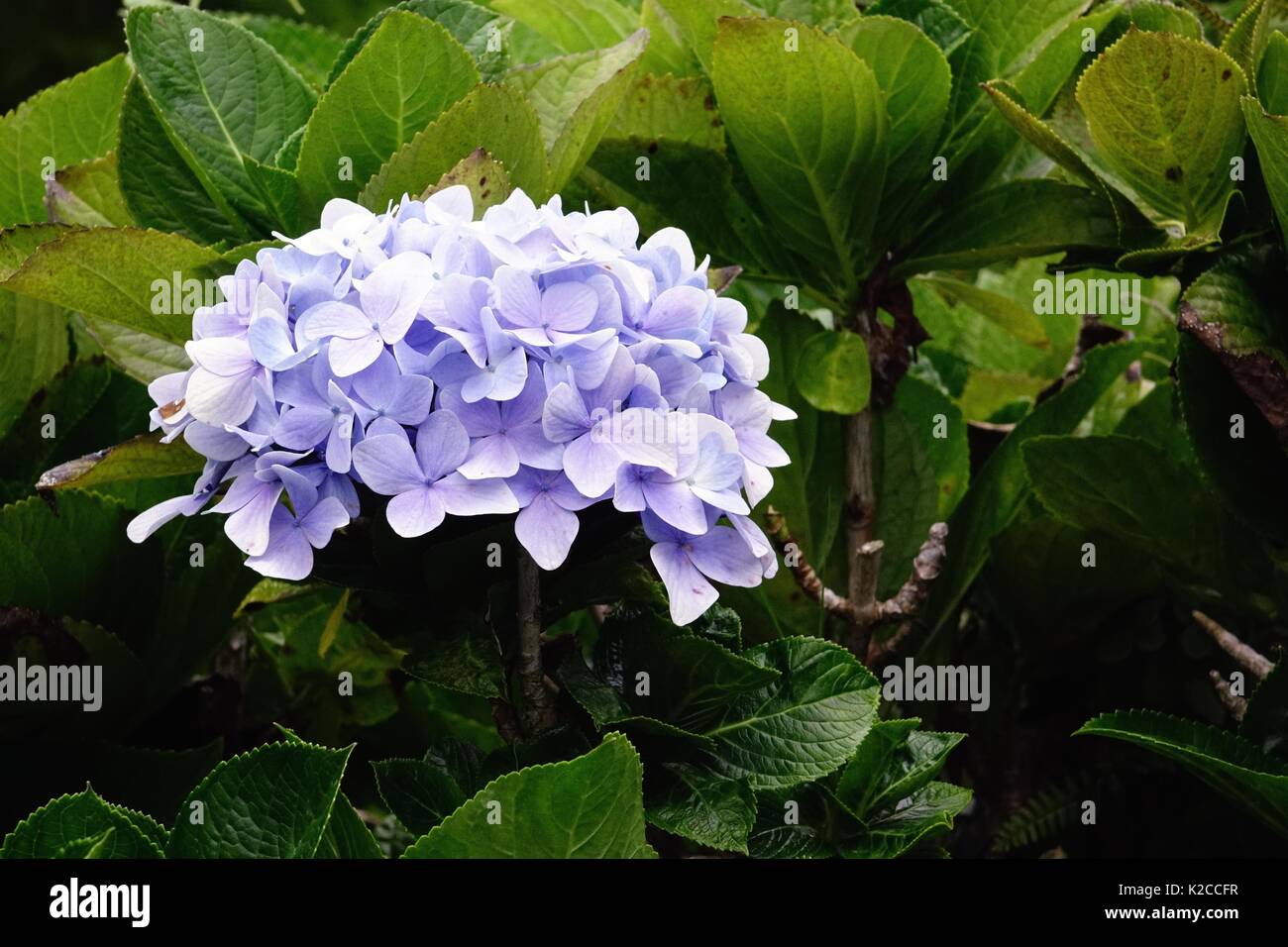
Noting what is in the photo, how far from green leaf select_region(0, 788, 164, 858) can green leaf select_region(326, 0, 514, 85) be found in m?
0.58

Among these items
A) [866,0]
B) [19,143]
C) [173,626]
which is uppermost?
[866,0]

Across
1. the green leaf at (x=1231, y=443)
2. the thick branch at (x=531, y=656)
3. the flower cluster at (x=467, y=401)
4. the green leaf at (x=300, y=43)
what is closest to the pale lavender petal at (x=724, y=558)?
the flower cluster at (x=467, y=401)

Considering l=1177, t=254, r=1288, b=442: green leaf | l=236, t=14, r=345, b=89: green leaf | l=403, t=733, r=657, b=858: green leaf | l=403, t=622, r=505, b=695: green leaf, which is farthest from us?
l=236, t=14, r=345, b=89: green leaf

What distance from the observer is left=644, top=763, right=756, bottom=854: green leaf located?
2.73 ft

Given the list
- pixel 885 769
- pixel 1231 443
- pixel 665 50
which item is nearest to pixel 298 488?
pixel 885 769

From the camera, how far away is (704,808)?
0.86m

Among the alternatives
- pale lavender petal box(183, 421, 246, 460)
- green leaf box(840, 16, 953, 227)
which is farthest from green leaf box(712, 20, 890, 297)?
pale lavender petal box(183, 421, 246, 460)

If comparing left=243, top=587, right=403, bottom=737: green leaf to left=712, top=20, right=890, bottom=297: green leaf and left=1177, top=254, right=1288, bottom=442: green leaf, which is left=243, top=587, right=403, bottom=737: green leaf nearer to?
left=712, top=20, right=890, bottom=297: green leaf

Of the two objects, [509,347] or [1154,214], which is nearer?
[509,347]

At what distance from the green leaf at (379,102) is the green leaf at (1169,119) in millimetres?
460

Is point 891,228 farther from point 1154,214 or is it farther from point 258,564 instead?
point 258,564

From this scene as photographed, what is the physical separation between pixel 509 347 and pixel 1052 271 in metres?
0.56
